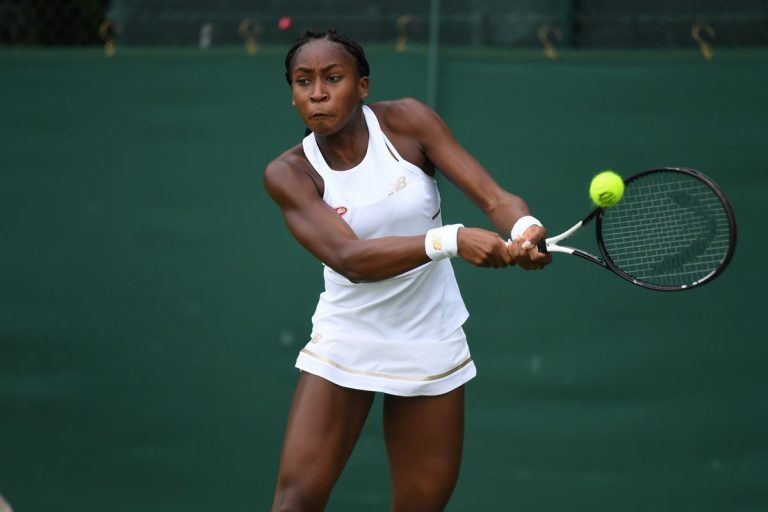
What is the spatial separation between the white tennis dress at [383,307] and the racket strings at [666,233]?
59 centimetres

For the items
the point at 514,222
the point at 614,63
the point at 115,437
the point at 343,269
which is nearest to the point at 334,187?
the point at 343,269

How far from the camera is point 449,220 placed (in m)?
5.31

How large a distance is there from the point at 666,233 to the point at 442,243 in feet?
3.23

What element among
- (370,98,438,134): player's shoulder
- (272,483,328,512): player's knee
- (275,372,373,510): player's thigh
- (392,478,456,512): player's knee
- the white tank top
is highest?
(370,98,438,134): player's shoulder

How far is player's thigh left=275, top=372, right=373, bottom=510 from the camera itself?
3746 millimetres

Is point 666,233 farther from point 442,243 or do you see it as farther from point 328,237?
point 328,237

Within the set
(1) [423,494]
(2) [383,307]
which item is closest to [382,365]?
(2) [383,307]

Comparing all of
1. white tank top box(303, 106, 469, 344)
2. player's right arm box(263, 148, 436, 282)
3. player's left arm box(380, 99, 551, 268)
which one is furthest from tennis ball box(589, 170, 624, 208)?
white tank top box(303, 106, 469, 344)

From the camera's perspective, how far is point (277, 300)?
5.50 meters

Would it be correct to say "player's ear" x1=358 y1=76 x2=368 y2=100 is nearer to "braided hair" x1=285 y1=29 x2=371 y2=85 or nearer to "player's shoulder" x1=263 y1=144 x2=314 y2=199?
"braided hair" x1=285 y1=29 x2=371 y2=85

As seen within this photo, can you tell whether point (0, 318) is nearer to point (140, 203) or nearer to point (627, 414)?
point (140, 203)

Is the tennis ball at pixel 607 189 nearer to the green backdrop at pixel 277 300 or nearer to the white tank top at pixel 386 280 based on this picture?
the white tank top at pixel 386 280

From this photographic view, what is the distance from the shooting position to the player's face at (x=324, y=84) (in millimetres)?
3734

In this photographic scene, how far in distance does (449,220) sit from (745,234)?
1203mm
